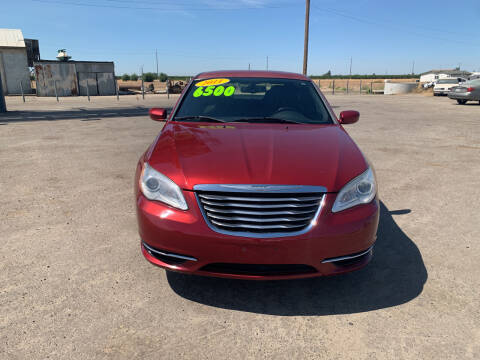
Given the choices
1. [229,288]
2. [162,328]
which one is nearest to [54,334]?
[162,328]

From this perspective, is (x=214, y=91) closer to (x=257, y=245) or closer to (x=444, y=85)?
(x=257, y=245)

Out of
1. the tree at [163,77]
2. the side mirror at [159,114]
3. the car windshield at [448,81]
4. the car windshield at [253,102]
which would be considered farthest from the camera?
the tree at [163,77]

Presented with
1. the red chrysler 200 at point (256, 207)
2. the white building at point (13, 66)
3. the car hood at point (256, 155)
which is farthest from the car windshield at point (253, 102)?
the white building at point (13, 66)

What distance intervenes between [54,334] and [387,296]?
2236 millimetres

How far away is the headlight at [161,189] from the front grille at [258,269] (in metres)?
0.43

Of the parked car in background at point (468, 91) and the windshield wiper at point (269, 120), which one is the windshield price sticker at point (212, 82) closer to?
the windshield wiper at point (269, 120)

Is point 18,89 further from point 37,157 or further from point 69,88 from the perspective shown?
point 37,157

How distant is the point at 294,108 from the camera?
12.2 ft

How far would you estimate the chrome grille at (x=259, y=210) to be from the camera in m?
2.24

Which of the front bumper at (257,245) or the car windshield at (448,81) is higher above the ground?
the car windshield at (448,81)

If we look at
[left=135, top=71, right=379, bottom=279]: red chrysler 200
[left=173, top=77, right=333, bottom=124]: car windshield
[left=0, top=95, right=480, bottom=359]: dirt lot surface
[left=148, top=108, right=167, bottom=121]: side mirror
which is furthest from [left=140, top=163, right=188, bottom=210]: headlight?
[left=148, top=108, right=167, bottom=121]: side mirror

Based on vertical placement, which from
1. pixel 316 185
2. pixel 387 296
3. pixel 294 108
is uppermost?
pixel 294 108

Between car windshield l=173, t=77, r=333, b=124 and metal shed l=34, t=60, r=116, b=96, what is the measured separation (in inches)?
1116

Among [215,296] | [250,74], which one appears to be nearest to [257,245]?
[215,296]
